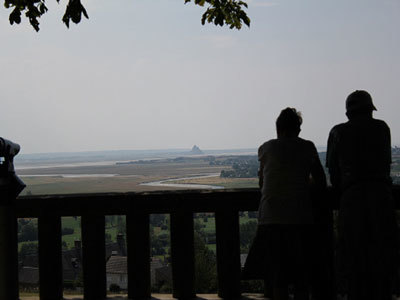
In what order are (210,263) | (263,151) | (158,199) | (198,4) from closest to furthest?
1. (263,151)
2. (158,199)
3. (210,263)
4. (198,4)

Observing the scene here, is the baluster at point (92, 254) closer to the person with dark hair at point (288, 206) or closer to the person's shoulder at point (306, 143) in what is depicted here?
the person with dark hair at point (288, 206)

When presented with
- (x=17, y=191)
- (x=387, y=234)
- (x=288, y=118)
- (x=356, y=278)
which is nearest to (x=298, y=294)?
(x=356, y=278)

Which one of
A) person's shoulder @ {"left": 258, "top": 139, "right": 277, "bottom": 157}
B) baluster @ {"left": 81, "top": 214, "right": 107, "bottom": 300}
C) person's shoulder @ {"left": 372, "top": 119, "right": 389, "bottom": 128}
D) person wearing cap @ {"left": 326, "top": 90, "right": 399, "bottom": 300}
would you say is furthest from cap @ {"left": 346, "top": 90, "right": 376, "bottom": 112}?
baluster @ {"left": 81, "top": 214, "right": 107, "bottom": 300}

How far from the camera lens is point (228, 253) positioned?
4648 mm

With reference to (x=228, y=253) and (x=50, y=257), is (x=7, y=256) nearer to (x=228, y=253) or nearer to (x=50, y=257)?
(x=50, y=257)

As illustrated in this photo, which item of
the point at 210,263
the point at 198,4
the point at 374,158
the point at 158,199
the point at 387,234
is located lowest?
the point at 210,263

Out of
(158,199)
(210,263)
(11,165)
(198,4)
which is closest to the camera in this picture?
(11,165)

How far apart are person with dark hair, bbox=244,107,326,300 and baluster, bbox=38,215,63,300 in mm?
1794

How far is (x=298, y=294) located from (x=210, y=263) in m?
2.55

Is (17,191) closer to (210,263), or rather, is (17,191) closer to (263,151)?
(263,151)

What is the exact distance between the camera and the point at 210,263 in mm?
6660

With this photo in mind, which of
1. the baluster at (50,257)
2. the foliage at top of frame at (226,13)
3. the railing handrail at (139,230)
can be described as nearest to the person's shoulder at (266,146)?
the railing handrail at (139,230)

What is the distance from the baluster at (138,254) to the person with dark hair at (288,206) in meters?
1.03

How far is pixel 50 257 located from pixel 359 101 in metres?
2.96
